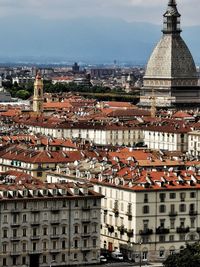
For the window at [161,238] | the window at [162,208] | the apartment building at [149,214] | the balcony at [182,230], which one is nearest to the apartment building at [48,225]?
the apartment building at [149,214]

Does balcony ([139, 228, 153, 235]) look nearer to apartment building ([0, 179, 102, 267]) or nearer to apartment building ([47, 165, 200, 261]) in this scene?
apartment building ([47, 165, 200, 261])

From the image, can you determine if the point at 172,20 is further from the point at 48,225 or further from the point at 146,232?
the point at 48,225

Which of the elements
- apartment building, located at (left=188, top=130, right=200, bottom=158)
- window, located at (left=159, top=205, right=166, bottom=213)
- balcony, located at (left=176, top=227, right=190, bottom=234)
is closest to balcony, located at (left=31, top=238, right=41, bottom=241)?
window, located at (left=159, top=205, right=166, bottom=213)

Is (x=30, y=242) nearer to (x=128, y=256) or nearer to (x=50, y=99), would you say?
(x=128, y=256)

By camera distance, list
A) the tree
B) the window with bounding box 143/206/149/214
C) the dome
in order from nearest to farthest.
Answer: the tree < the window with bounding box 143/206/149/214 < the dome

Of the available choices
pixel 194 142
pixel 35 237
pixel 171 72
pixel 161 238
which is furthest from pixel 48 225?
pixel 171 72

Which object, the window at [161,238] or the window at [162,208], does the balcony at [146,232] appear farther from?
the window at [162,208]
